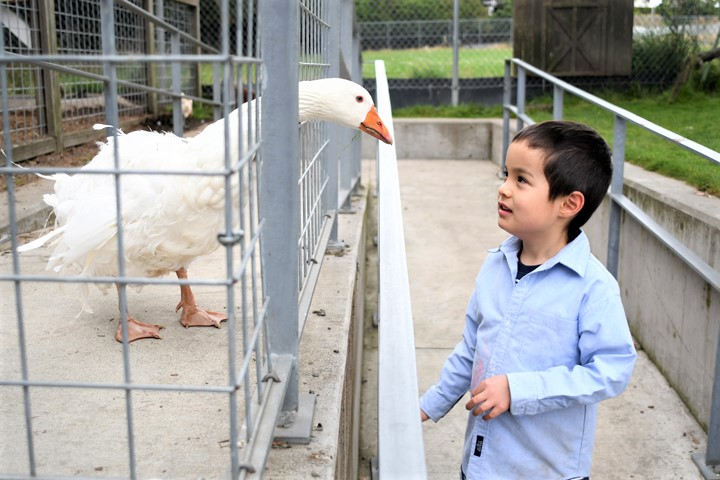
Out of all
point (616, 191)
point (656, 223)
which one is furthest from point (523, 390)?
point (616, 191)

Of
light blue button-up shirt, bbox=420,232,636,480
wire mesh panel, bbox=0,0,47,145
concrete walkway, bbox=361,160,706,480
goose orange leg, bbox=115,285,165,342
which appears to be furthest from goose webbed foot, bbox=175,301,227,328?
wire mesh panel, bbox=0,0,47,145

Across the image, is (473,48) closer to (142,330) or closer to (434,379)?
(434,379)

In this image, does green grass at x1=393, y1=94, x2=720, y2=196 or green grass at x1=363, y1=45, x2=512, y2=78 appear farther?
green grass at x1=363, y1=45, x2=512, y2=78

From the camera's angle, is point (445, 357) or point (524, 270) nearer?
point (524, 270)

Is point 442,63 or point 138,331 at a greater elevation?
point 442,63

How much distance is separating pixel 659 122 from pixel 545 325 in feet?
20.4

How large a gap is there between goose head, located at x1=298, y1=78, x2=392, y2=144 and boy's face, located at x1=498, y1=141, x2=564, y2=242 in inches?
32.5

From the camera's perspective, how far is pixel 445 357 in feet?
13.6

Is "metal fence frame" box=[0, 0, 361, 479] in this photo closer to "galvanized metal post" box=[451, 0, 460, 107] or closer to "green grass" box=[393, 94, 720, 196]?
"green grass" box=[393, 94, 720, 196]

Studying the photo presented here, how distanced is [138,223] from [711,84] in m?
8.55

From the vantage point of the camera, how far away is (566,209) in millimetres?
1825

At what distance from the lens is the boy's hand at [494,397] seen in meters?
1.71

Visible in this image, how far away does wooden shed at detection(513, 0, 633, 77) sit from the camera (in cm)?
1071

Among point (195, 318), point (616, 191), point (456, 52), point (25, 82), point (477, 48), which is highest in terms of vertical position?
point (477, 48)
